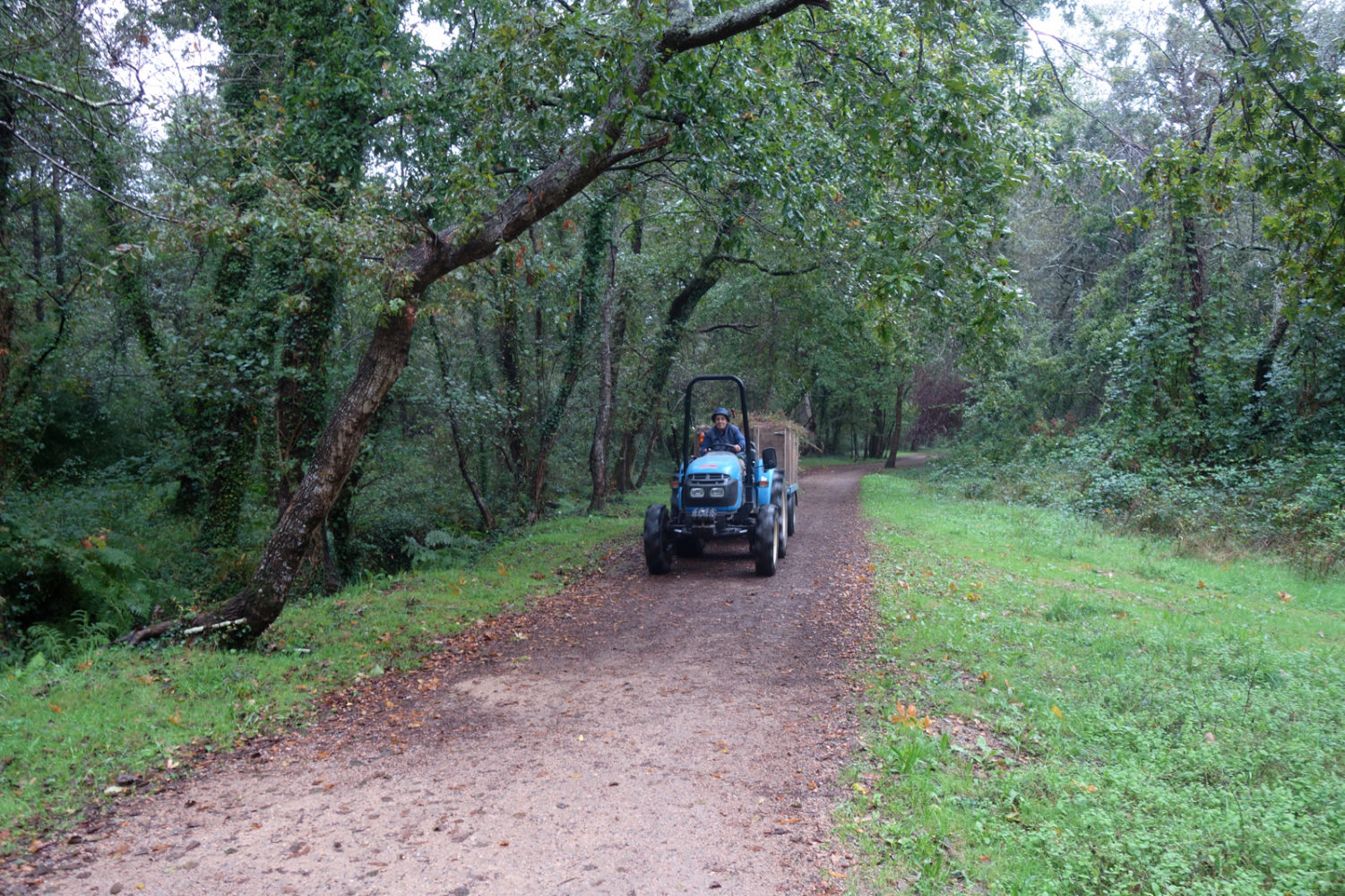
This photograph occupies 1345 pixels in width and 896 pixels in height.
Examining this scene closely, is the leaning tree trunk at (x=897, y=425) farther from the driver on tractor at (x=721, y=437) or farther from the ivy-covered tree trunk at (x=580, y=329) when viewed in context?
the driver on tractor at (x=721, y=437)

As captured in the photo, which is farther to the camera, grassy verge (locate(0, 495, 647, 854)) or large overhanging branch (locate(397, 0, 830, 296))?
large overhanging branch (locate(397, 0, 830, 296))

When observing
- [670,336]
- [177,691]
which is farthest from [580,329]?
[177,691]

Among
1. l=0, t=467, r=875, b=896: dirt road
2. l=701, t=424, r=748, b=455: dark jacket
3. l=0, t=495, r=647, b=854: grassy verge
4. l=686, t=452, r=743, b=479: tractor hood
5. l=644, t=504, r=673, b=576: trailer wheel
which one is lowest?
l=0, t=467, r=875, b=896: dirt road

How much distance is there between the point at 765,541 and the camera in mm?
9812

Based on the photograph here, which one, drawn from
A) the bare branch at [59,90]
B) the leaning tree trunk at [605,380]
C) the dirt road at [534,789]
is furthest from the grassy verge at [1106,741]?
the leaning tree trunk at [605,380]

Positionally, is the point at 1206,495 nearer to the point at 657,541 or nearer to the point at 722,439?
A: the point at 722,439

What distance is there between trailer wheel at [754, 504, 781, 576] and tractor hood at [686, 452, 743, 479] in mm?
664

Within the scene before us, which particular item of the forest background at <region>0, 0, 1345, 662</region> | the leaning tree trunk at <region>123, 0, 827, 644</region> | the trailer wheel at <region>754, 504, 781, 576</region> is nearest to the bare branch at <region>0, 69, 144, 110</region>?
the forest background at <region>0, 0, 1345, 662</region>

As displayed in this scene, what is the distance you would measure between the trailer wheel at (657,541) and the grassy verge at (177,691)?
1714 millimetres

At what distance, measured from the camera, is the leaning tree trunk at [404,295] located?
6656mm

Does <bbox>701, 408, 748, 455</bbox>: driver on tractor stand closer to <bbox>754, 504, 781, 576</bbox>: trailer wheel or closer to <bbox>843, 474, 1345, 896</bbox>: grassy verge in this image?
<bbox>754, 504, 781, 576</bbox>: trailer wheel

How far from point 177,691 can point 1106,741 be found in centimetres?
619

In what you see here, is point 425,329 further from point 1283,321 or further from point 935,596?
point 1283,321

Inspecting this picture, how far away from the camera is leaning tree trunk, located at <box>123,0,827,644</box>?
666cm
